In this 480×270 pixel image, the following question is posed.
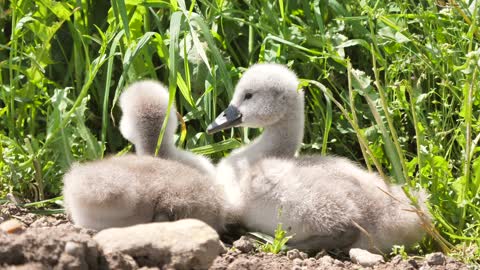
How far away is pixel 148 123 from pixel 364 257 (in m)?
1.32

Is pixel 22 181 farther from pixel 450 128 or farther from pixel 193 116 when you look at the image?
pixel 450 128

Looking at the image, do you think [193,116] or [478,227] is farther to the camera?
[193,116]

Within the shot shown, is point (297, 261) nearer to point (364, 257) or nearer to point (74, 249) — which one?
point (364, 257)

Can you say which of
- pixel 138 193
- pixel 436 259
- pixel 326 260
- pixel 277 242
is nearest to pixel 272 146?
pixel 277 242

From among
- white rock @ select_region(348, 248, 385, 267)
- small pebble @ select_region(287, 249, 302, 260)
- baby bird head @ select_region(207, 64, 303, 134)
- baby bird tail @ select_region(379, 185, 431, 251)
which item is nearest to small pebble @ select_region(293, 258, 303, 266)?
small pebble @ select_region(287, 249, 302, 260)

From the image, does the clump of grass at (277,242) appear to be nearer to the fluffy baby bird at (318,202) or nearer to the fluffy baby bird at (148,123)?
the fluffy baby bird at (318,202)

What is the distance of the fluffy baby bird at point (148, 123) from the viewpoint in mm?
5641

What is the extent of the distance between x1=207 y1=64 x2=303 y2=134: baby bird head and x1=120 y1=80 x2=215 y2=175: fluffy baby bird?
257mm

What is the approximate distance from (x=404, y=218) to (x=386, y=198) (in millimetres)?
145

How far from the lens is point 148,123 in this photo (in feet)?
18.5

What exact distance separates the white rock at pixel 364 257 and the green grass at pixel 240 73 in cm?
49

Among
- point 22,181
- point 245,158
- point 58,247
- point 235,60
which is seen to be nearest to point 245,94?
point 245,158

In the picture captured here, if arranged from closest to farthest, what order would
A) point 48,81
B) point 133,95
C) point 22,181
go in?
1. point 133,95
2. point 22,181
3. point 48,81

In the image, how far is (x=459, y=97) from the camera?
19.6ft
